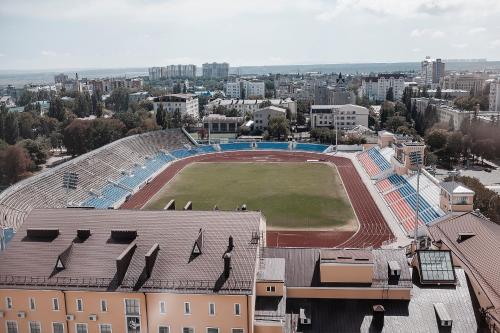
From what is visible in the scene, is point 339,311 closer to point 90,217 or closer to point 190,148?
point 90,217

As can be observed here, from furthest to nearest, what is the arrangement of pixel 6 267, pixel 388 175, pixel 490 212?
pixel 388 175 → pixel 490 212 → pixel 6 267

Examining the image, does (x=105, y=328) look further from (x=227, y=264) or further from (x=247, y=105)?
(x=247, y=105)

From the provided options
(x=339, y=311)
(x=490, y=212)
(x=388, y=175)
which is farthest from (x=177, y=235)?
(x=388, y=175)

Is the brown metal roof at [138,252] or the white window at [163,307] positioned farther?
the brown metal roof at [138,252]

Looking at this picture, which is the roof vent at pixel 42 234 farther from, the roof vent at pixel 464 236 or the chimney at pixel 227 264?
the roof vent at pixel 464 236

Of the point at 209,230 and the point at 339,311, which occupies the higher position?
the point at 209,230

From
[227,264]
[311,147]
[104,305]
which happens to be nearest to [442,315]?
[227,264]

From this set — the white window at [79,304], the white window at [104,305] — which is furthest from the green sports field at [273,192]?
the white window at [79,304]

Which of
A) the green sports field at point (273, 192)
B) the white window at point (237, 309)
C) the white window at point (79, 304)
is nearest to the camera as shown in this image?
the white window at point (237, 309)
